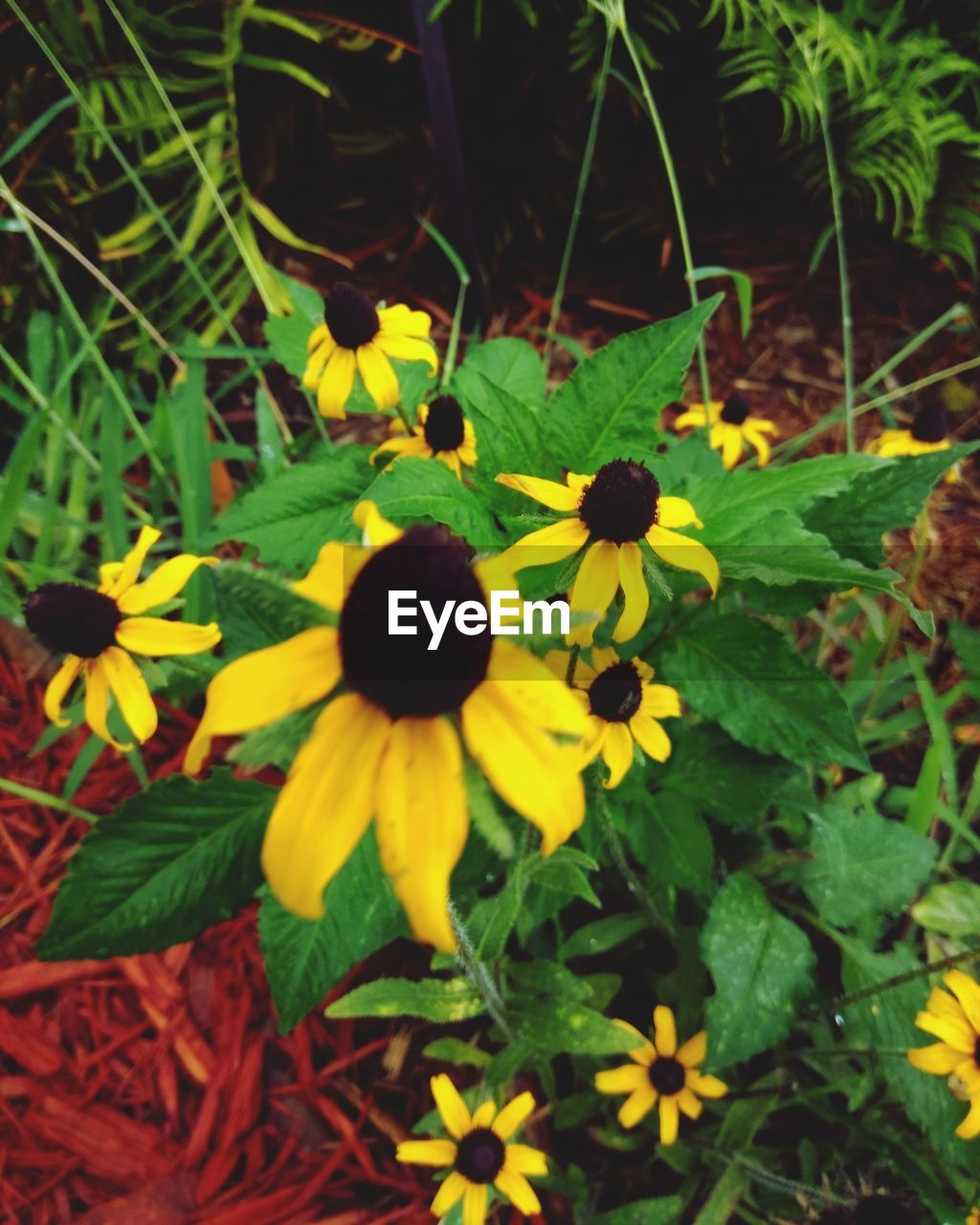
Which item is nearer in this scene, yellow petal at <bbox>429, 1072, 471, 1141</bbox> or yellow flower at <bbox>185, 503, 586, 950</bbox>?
yellow flower at <bbox>185, 503, 586, 950</bbox>

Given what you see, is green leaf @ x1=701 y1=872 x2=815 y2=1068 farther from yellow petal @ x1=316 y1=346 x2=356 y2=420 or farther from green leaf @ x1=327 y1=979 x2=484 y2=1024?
yellow petal @ x1=316 y1=346 x2=356 y2=420

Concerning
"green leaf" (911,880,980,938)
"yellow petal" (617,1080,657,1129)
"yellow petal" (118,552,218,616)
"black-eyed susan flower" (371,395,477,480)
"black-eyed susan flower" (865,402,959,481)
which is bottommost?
"yellow petal" (617,1080,657,1129)

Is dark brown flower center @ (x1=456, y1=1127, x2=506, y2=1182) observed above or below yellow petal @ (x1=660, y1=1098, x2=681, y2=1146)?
above

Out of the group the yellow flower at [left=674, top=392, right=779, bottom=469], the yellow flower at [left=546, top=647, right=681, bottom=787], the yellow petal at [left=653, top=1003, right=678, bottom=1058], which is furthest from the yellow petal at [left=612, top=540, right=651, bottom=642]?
the yellow flower at [left=674, top=392, right=779, bottom=469]

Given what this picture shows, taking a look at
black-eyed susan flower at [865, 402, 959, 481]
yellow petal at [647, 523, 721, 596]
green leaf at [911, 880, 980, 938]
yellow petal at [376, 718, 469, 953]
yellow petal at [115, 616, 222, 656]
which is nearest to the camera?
yellow petal at [376, 718, 469, 953]

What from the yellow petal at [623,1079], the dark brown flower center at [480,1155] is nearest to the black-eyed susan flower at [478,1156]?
the dark brown flower center at [480,1155]

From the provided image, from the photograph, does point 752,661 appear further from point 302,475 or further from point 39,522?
point 39,522

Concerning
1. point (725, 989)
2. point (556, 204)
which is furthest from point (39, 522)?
point (725, 989)

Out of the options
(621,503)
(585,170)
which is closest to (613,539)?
(621,503)
